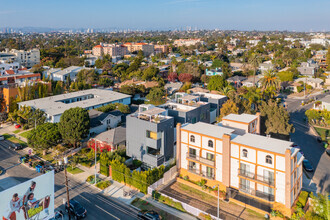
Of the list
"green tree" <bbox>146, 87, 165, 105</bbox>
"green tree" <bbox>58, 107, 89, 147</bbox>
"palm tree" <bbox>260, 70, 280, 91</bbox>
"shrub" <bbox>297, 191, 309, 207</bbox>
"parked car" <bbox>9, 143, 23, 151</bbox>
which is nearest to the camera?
"shrub" <bbox>297, 191, 309, 207</bbox>

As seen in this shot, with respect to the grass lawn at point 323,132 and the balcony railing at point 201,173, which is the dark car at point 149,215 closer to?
the balcony railing at point 201,173

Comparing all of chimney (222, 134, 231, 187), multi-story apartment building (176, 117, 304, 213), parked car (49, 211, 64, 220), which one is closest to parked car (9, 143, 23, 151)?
parked car (49, 211, 64, 220)

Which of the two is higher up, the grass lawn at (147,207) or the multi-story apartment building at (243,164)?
the multi-story apartment building at (243,164)

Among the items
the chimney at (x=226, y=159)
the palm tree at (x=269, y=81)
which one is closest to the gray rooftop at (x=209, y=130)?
the chimney at (x=226, y=159)

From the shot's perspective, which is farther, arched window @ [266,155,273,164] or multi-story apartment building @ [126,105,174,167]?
multi-story apartment building @ [126,105,174,167]

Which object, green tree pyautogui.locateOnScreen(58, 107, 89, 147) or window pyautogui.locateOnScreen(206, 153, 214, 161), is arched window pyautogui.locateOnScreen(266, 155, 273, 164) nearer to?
window pyautogui.locateOnScreen(206, 153, 214, 161)

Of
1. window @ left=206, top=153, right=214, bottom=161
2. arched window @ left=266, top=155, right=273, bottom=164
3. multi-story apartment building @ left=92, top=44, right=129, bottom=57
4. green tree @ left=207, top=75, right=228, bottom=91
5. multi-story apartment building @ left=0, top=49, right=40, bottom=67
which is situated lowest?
window @ left=206, top=153, right=214, bottom=161

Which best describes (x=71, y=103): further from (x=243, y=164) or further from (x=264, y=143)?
(x=264, y=143)

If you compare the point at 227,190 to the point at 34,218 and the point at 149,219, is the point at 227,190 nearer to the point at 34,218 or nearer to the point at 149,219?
the point at 149,219
